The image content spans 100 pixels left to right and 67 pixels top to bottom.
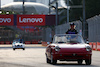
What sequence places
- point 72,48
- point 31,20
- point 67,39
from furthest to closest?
point 31,20 → point 67,39 → point 72,48

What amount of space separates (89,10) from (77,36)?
247ft

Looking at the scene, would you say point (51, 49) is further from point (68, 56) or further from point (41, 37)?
point (41, 37)

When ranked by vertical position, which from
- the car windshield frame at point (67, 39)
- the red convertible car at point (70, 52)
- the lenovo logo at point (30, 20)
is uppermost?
the lenovo logo at point (30, 20)

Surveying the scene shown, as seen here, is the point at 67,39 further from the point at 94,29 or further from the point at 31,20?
the point at 31,20

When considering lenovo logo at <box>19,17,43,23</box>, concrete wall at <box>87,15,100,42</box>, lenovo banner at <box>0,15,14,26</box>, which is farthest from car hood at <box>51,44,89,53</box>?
lenovo banner at <box>0,15,14,26</box>

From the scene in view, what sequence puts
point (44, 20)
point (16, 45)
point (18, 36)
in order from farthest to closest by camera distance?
1. point (18, 36)
2. point (44, 20)
3. point (16, 45)

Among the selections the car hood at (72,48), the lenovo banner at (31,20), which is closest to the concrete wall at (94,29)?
the car hood at (72,48)

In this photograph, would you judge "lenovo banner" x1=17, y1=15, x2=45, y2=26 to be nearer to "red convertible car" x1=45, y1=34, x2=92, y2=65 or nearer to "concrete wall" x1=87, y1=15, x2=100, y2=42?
"concrete wall" x1=87, y1=15, x2=100, y2=42

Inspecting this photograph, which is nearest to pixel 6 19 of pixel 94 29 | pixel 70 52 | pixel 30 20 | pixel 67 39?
pixel 30 20

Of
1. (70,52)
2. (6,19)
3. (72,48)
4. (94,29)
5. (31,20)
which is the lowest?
(70,52)

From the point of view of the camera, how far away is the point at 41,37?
9988 cm

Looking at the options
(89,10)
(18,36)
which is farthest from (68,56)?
(18,36)

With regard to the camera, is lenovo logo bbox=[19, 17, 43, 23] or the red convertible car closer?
the red convertible car

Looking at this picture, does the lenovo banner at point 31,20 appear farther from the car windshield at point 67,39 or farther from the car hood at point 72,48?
the car hood at point 72,48
